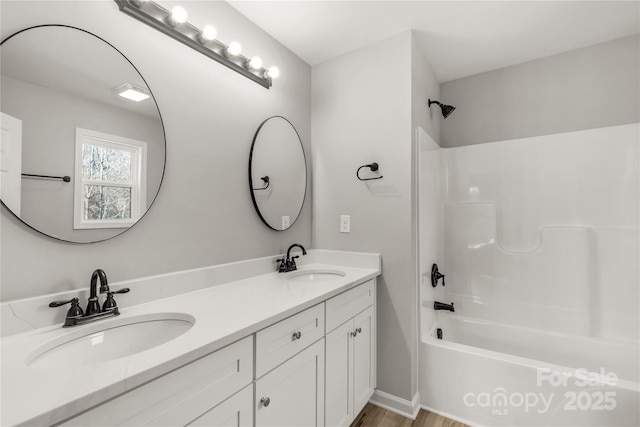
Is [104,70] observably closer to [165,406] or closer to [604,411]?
[165,406]

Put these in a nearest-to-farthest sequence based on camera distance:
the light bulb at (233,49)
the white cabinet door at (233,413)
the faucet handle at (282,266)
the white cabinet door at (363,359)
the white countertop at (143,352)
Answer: the white countertop at (143,352)
the white cabinet door at (233,413)
the light bulb at (233,49)
the white cabinet door at (363,359)
the faucet handle at (282,266)

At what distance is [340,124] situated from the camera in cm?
217

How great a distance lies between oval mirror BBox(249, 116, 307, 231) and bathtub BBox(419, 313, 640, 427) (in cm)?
129

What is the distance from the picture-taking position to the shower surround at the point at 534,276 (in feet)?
5.50

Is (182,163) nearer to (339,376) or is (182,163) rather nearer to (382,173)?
(382,173)

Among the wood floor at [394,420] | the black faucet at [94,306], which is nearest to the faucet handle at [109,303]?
the black faucet at [94,306]

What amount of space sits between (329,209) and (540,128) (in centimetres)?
181

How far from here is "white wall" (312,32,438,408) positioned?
1.89 m

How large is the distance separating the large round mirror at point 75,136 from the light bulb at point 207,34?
40 cm

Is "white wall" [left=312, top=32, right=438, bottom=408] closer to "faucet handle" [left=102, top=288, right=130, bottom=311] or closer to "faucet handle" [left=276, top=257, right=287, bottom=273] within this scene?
"faucet handle" [left=276, top=257, right=287, bottom=273]

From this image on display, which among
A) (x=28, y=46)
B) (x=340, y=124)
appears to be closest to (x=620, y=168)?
(x=340, y=124)

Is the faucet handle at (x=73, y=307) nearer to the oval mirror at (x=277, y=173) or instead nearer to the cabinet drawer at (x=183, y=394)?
the cabinet drawer at (x=183, y=394)

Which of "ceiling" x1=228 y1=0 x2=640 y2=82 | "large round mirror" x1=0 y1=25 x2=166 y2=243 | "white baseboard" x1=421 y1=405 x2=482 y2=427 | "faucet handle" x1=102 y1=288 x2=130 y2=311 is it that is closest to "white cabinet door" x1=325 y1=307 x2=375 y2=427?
"white baseboard" x1=421 y1=405 x2=482 y2=427

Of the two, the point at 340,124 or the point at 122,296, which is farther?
the point at 340,124
